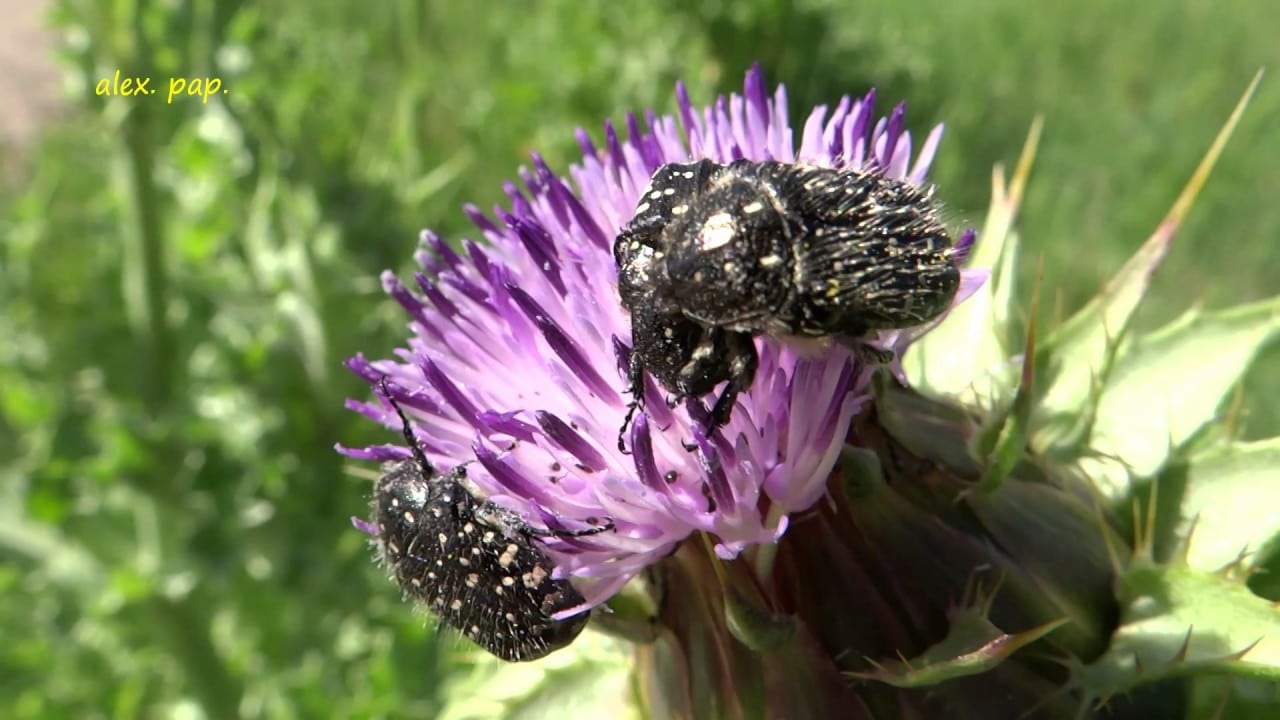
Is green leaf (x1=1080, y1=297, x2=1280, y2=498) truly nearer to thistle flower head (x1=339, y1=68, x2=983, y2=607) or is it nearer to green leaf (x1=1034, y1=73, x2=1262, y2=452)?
green leaf (x1=1034, y1=73, x2=1262, y2=452)

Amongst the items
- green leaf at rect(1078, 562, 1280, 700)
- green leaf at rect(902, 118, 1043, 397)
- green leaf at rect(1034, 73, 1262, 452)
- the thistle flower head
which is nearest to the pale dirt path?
the thistle flower head

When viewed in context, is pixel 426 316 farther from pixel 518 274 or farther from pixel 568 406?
pixel 568 406

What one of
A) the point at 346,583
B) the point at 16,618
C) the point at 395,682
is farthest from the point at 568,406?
the point at 16,618

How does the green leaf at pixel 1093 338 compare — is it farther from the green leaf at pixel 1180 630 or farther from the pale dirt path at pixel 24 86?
the pale dirt path at pixel 24 86

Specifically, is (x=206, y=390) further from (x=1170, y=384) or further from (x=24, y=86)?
(x=24, y=86)

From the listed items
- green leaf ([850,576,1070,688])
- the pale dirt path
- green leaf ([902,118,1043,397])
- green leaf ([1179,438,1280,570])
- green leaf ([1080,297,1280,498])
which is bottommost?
green leaf ([1179,438,1280,570])

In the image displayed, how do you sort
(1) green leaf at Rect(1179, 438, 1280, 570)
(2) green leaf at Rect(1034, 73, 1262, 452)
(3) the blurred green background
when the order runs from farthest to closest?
(3) the blurred green background < (2) green leaf at Rect(1034, 73, 1262, 452) < (1) green leaf at Rect(1179, 438, 1280, 570)
